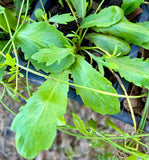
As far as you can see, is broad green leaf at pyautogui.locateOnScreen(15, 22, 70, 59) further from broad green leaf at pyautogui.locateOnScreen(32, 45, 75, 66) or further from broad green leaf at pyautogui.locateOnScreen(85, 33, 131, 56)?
broad green leaf at pyautogui.locateOnScreen(85, 33, 131, 56)

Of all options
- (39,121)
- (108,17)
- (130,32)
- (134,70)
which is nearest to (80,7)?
(108,17)

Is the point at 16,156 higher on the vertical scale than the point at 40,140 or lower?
lower

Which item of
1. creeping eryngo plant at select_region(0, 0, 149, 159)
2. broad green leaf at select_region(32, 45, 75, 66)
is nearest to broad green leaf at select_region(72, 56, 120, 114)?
creeping eryngo plant at select_region(0, 0, 149, 159)

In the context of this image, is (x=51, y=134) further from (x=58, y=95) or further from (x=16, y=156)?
(x=16, y=156)

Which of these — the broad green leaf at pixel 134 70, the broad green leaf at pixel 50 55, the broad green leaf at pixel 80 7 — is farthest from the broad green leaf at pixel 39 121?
the broad green leaf at pixel 80 7

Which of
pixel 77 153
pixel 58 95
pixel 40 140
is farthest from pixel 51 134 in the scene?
pixel 77 153

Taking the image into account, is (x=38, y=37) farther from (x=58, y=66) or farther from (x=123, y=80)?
(x=123, y=80)

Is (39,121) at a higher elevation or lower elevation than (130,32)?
lower
